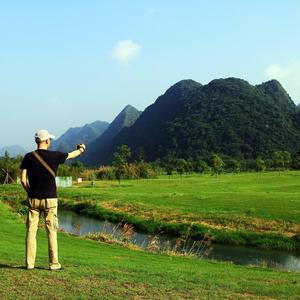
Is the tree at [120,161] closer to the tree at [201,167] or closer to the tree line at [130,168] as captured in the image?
the tree line at [130,168]

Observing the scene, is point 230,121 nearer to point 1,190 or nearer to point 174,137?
point 174,137

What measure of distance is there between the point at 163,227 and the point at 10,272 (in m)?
28.1

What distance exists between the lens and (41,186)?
9.36 metres

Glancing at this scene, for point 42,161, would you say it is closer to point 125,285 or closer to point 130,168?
point 125,285

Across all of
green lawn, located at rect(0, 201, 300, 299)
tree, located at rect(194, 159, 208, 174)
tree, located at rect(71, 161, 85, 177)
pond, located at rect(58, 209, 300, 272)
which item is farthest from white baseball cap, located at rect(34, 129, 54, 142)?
tree, located at rect(194, 159, 208, 174)

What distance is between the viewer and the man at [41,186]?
9344mm

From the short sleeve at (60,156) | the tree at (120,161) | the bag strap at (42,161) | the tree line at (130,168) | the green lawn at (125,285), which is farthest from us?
the tree at (120,161)

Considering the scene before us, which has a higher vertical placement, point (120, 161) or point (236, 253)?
point (120, 161)

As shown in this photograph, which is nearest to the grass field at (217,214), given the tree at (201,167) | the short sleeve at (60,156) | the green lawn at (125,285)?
the green lawn at (125,285)

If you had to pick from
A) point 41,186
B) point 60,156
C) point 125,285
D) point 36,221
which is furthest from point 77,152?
point 125,285

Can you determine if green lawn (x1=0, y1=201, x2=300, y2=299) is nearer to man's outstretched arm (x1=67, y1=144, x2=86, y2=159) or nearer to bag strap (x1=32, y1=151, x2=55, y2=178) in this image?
bag strap (x1=32, y1=151, x2=55, y2=178)

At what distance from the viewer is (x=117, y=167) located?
99.3 m

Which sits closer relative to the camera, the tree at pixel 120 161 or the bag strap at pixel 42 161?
the bag strap at pixel 42 161

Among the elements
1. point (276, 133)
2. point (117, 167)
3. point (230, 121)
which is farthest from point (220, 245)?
point (230, 121)
